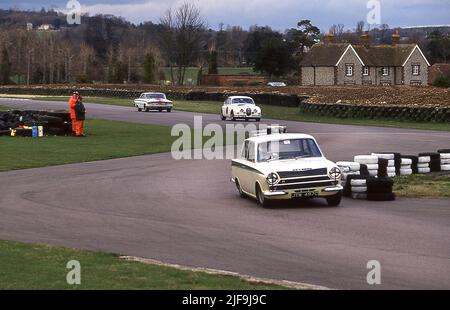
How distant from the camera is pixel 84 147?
32062mm

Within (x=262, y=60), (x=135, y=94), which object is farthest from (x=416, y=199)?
(x=262, y=60)

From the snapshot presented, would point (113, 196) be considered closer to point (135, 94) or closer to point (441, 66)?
point (135, 94)

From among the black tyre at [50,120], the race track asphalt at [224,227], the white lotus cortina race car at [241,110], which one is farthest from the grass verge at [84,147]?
the white lotus cortina race car at [241,110]

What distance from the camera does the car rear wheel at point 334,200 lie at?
17016mm

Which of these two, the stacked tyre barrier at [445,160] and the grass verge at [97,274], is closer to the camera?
the grass verge at [97,274]

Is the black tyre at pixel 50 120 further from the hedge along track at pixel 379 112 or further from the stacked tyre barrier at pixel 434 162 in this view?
the hedge along track at pixel 379 112

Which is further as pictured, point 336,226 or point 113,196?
point 113,196

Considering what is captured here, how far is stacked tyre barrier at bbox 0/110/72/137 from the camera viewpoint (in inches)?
1474

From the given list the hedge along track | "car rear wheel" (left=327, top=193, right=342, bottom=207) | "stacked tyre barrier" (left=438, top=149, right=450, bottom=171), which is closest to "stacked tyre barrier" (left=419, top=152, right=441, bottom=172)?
"stacked tyre barrier" (left=438, top=149, right=450, bottom=171)

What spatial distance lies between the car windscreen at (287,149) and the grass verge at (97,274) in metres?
6.94

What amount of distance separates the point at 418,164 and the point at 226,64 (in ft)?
507

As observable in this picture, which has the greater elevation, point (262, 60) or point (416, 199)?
point (262, 60)

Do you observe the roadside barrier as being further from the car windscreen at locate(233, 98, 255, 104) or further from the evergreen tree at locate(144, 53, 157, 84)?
the evergreen tree at locate(144, 53, 157, 84)

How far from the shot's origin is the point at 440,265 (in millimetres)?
10945
